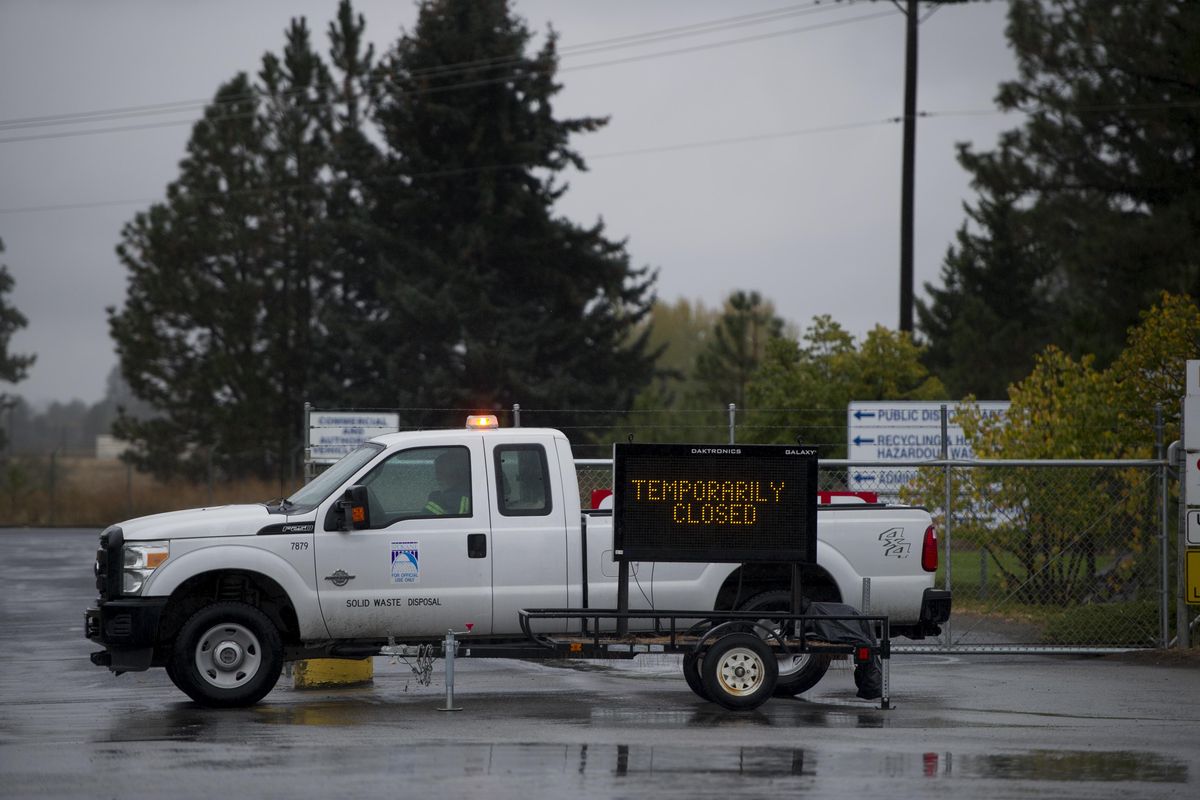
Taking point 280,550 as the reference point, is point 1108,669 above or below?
below

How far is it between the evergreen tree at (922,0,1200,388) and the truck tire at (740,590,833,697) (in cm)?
2084

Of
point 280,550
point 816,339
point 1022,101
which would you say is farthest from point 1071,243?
point 280,550

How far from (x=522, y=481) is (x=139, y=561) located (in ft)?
9.94

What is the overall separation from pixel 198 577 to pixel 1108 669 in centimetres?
849

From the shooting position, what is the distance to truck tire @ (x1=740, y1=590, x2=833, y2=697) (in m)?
13.2

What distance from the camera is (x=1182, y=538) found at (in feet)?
51.8

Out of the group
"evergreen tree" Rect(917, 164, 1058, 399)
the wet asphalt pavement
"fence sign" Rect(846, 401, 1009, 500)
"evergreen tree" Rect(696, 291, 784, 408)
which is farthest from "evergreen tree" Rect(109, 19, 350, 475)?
the wet asphalt pavement

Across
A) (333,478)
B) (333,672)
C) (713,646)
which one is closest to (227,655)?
(333,478)

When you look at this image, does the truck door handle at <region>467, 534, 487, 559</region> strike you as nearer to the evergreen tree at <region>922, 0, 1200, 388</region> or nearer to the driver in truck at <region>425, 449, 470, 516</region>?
the driver in truck at <region>425, 449, 470, 516</region>

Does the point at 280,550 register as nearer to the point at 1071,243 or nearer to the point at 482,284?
the point at 1071,243

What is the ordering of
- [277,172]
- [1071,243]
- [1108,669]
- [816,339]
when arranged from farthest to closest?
[277,172] < [1071,243] < [816,339] < [1108,669]

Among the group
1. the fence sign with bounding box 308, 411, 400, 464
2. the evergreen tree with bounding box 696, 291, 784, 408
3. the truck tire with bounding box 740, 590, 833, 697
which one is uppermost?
the evergreen tree with bounding box 696, 291, 784, 408

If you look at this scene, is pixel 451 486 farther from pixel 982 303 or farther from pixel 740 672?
pixel 982 303

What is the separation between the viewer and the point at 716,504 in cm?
1236
